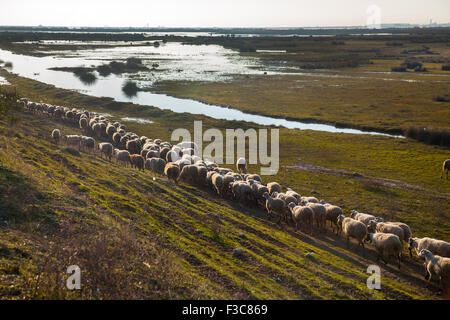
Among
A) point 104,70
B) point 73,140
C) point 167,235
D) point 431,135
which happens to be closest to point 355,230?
point 167,235

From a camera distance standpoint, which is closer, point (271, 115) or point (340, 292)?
point (340, 292)

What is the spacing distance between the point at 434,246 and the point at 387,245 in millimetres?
1952

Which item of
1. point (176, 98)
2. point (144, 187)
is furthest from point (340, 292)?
point (176, 98)

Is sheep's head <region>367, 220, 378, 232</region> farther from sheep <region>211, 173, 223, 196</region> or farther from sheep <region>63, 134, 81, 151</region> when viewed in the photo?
sheep <region>63, 134, 81, 151</region>

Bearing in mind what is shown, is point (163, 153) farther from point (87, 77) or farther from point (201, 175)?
point (87, 77)

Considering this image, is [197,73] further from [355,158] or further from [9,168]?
[9,168]

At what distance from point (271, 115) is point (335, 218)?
32.4m

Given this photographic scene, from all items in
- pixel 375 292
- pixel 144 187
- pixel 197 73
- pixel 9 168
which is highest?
pixel 197 73

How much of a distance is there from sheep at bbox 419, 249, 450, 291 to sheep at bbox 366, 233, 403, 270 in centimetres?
86

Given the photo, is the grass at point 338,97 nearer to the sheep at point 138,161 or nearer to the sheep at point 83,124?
the sheep at point 83,124

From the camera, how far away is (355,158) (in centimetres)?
3047

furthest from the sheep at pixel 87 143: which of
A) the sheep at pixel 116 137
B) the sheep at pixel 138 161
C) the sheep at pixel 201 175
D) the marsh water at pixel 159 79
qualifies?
the marsh water at pixel 159 79

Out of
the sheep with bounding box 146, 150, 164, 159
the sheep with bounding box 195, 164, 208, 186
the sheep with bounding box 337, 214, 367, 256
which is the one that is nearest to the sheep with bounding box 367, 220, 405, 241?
the sheep with bounding box 337, 214, 367, 256

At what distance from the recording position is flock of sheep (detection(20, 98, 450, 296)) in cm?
1382
